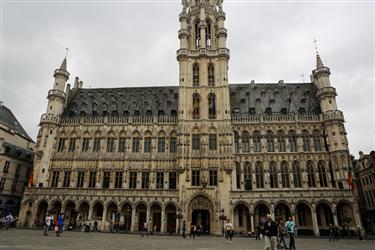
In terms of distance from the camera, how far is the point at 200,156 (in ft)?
139

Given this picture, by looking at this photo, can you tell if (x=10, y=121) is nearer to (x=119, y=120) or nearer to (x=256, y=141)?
(x=119, y=120)

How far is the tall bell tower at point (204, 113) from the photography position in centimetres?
4056

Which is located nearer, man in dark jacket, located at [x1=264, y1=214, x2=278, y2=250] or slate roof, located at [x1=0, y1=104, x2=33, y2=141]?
man in dark jacket, located at [x1=264, y1=214, x2=278, y2=250]

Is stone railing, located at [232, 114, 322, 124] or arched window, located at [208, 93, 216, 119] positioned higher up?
arched window, located at [208, 93, 216, 119]

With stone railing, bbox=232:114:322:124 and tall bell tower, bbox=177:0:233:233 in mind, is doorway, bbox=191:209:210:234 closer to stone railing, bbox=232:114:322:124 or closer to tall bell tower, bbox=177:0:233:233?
tall bell tower, bbox=177:0:233:233

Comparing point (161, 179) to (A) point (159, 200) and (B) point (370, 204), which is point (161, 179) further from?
(B) point (370, 204)

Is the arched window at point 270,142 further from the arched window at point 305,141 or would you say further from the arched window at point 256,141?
the arched window at point 305,141

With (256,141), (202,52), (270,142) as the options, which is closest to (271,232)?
(256,141)

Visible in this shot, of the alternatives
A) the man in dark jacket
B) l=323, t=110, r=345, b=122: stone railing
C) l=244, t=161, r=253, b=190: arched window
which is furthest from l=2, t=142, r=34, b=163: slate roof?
l=323, t=110, r=345, b=122: stone railing

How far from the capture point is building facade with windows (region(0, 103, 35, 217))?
4650 centimetres

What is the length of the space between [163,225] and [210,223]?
7.27m

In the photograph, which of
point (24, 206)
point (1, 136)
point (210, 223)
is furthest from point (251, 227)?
point (1, 136)

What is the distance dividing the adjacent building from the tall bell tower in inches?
1064

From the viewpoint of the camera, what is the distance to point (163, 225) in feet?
130
